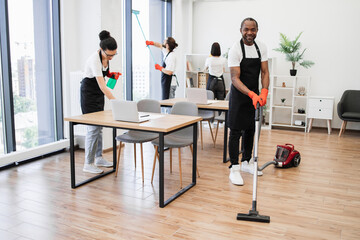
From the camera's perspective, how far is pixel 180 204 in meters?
3.13

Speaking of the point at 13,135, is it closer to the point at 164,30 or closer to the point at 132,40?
the point at 132,40

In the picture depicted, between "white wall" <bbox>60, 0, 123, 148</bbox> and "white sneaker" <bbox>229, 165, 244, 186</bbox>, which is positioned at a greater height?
"white wall" <bbox>60, 0, 123, 148</bbox>

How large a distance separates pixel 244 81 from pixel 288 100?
13.2 ft

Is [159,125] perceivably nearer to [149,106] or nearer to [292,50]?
[149,106]

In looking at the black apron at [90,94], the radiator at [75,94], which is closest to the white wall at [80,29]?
the radiator at [75,94]

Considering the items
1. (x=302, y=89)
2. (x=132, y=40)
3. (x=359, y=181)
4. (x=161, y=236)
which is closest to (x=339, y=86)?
(x=302, y=89)

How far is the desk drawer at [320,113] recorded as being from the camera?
6.53 m

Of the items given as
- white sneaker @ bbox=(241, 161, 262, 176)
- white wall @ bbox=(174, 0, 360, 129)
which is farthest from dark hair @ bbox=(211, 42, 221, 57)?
white sneaker @ bbox=(241, 161, 262, 176)

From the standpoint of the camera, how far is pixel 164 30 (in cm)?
744

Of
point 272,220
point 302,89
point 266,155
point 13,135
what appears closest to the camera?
point 272,220

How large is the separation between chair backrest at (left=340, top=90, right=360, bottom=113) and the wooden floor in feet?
7.50

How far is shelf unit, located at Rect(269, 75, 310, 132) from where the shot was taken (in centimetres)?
685

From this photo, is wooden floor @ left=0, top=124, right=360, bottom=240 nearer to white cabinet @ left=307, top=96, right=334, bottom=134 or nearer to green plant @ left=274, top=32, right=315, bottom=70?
white cabinet @ left=307, top=96, right=334, bottom=134

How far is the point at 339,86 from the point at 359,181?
349 cm
